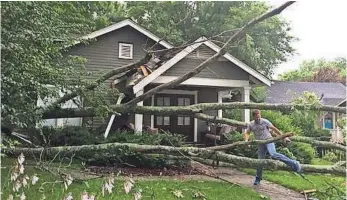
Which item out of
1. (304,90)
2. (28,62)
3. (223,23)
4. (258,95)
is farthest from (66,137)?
(304,90)

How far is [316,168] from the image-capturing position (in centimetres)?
411

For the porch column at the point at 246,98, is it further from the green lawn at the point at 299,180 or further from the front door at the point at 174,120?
the green lawn at the point at 299,180

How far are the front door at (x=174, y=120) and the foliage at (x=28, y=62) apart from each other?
218 inches

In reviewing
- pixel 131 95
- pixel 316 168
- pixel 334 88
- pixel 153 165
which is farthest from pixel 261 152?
pixel 334 88

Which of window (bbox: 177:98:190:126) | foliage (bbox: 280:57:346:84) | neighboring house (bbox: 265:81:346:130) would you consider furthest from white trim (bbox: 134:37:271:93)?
foliage (bbox: 280:57:346:84)

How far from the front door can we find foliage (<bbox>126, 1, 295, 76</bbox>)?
363cm

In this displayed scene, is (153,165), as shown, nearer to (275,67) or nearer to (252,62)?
(252,62)

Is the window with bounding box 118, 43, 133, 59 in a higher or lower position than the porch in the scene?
higher

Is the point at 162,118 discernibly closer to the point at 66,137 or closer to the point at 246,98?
the point at 246,98

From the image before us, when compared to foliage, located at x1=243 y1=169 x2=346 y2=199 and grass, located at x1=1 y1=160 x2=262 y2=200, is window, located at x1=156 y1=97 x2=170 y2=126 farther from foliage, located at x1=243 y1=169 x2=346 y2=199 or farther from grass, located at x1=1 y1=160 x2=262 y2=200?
grass, located at x1=1 y1=160 x2=262 y2=200

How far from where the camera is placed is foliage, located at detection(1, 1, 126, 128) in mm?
4172

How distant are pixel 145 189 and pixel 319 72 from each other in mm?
20346

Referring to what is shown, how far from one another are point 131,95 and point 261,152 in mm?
4990

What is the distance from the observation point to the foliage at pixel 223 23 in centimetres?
1476
